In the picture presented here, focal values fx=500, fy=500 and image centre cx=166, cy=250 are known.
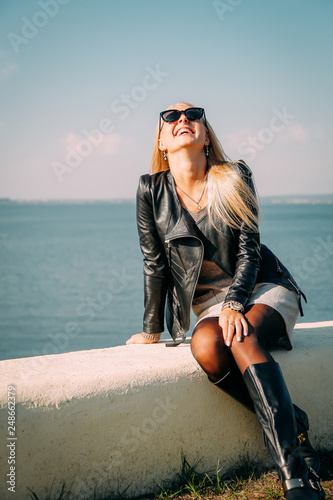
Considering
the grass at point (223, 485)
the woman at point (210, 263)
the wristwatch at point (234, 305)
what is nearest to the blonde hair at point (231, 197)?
the woman at point (210, 263)

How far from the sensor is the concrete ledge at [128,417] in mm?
2414

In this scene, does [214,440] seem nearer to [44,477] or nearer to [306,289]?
[44,477]

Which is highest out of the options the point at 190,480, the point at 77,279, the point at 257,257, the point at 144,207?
the point at 144,207

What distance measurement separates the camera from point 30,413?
239 centimetres

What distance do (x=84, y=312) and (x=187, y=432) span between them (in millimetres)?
11220

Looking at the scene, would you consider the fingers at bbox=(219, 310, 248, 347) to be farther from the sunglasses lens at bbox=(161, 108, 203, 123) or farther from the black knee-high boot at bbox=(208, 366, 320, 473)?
the sunglasses lens at bbox=(161, 108, 203, 123)

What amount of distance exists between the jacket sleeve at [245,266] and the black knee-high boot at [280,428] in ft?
1.75

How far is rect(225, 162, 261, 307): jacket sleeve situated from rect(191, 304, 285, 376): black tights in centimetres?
13

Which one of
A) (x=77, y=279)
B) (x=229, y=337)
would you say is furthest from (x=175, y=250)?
(x=77, y=279)

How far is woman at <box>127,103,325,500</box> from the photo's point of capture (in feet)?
8.78

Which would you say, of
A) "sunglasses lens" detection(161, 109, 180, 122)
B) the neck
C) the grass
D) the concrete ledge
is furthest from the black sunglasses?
the grass

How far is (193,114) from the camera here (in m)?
3.38

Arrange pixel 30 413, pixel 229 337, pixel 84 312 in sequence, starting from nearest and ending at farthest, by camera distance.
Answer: pixel 30 413
pixel 229 337
pixel 84 312

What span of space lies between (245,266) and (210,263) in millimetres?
261
